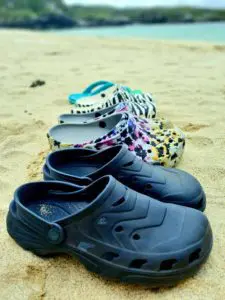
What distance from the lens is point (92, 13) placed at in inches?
3499

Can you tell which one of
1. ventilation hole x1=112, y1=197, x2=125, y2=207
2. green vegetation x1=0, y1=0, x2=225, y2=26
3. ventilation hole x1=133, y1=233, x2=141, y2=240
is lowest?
green vegetation x1=0, y1=0, x2=225, y2=26

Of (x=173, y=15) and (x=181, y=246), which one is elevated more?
(x=181, y=246)

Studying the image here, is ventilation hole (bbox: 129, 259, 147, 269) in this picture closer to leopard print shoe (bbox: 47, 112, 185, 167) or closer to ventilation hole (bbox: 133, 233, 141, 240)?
ventilation hole (bbox: 133, 233, 141, 240)

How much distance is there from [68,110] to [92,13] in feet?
296

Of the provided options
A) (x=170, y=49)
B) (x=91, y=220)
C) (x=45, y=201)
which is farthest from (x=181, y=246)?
(x=170, y=49)

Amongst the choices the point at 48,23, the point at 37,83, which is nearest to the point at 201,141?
the point at 37,83

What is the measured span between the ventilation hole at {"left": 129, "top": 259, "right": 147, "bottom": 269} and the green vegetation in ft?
212

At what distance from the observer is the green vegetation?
69062 millimetres

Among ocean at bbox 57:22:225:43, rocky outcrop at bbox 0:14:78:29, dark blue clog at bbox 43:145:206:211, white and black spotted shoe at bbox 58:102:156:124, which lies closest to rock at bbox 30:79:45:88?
white and black spotted shoe at bbox 58:102:156:124

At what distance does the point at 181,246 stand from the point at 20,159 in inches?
53.2

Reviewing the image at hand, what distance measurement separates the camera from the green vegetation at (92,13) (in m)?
69.1

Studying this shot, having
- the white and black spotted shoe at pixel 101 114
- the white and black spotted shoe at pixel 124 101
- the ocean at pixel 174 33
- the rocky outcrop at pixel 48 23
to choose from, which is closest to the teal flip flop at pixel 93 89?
the white and black spotted shoe at pixel 124 101

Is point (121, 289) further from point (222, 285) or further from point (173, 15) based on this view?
point (173, 15)

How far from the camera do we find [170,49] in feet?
24.8
